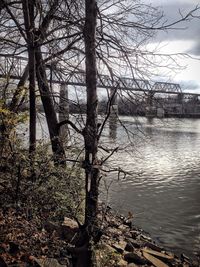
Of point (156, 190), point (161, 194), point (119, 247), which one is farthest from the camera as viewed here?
point (156, 190)

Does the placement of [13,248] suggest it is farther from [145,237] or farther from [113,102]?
[145,237]

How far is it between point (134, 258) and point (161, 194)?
853cm

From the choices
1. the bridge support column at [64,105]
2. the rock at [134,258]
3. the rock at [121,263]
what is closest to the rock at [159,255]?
the rock at [134,258]

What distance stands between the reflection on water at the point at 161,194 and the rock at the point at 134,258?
2033 mm

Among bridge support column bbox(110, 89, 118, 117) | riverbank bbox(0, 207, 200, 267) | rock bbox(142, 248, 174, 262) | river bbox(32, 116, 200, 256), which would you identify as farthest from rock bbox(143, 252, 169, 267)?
bridge support column bbox(110, 89, 118, 117)

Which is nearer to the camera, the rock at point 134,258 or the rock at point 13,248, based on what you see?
the rock at point 13,248

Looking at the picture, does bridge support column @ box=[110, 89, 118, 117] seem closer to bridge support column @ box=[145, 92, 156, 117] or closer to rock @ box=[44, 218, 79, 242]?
bridge support column @ box=[145, 92, 156, 117]

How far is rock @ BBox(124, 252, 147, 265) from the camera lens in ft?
23.9

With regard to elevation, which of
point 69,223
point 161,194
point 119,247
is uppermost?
point 69,223

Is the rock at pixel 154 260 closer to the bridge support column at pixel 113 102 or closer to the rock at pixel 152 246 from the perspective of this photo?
the rock at pixel 152 246

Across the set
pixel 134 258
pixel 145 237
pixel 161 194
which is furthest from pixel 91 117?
pixel 161 194

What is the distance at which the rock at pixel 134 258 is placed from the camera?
7.28m

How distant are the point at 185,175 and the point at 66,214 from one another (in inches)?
546

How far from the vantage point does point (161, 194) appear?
15.7 meters
